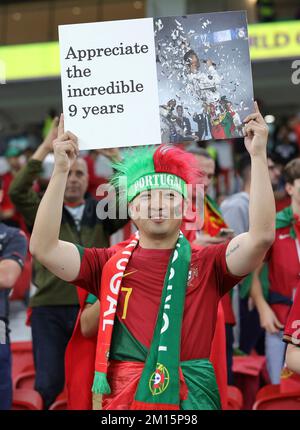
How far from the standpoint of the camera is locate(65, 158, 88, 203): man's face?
16.5ft

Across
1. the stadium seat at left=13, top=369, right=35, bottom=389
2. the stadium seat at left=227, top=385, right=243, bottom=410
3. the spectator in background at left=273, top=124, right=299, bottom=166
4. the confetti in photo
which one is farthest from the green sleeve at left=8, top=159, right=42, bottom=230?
the spectator in background at left=273, top=124, right=299, bottom=166

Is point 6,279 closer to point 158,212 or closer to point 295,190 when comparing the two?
point 158,212

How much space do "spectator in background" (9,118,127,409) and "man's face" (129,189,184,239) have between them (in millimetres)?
1624

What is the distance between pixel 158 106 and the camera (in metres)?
3.23

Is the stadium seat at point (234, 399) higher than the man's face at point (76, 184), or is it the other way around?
the man's face at point (76, 184)

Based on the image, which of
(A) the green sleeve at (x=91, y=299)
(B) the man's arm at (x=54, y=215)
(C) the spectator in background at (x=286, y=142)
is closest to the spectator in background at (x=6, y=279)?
(A) the green sleeve at (x=91, y=299)

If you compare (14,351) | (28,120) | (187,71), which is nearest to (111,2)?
(28,120)

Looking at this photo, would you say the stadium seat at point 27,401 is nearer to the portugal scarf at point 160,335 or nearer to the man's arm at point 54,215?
the portugal scarf at point 160,335

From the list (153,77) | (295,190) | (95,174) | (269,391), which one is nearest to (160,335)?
(153,77)

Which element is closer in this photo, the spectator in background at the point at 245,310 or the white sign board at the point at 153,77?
the white sign board at the point at 153,77

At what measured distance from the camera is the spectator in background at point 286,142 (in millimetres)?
8901

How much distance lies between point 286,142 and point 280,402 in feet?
21.4

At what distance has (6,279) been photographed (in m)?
4.27
